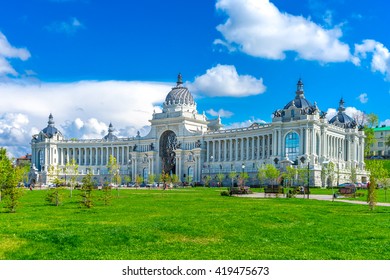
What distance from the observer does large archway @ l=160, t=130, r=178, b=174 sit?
146 metres

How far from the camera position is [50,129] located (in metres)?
172

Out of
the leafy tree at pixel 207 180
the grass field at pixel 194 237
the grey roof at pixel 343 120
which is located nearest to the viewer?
the grass field at pixel 194 237

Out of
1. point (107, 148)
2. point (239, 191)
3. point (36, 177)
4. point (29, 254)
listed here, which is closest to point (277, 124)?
point (239, 191)

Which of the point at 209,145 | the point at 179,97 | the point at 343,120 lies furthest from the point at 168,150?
the point at 343,120

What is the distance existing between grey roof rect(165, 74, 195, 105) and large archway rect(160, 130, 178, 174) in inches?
363

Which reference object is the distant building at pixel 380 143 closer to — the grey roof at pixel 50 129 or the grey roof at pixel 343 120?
the grey roof at pixel 343 120

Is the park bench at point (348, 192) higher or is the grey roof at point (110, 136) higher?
the grey roof at point (110, 136)

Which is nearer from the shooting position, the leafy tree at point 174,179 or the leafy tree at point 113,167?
the leafy tree at point 113,167

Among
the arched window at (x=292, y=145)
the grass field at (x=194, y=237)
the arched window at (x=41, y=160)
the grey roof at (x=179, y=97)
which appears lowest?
the grass field at (x=194, y=237)

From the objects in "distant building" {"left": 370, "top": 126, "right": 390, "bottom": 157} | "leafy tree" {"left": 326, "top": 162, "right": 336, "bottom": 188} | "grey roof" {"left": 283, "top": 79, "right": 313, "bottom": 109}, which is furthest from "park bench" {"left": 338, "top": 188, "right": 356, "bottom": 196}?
"distant building" {"left": 370, "top": 126, "right": 390, "bottom": 157}

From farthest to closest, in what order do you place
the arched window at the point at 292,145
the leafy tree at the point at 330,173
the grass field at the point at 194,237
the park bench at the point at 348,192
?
the arched window at the point at 292,145 < the leafy tree at the point at 330,173 < the park bench at the point at 348,192 < the grass field at the point at 194,237

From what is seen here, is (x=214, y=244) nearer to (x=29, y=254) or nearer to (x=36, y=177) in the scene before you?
(x=29, y=254)

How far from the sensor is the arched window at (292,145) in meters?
109

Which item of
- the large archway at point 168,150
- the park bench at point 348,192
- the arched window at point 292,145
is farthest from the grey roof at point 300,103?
the park bench at point 348,192
